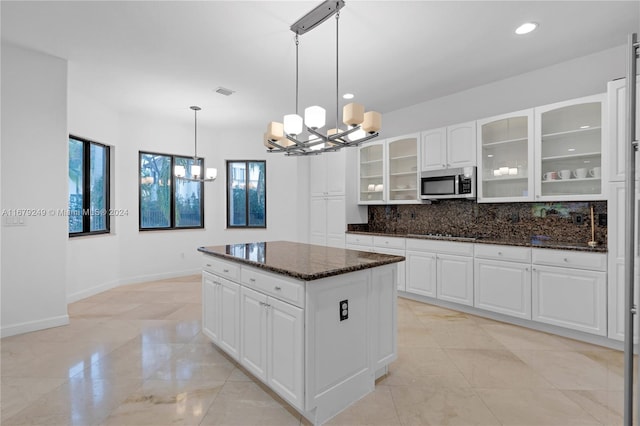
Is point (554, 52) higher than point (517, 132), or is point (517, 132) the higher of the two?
point (554, 52)

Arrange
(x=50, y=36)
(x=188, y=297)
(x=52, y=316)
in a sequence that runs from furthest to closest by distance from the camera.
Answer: (x=188, y=297)
(x=52, y=316)
(x=50, y=36)

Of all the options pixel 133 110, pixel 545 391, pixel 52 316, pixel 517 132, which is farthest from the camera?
pixel 133 110

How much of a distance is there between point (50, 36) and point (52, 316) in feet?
9.17

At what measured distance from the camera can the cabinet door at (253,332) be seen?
2123mm

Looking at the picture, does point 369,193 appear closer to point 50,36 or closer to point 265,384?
point 265,384

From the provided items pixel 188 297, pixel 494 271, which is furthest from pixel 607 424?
pixel 188 297

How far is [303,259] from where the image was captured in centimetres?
230

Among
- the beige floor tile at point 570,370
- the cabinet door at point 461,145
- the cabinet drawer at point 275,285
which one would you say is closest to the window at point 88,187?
the cabinet drawer at point 275,285

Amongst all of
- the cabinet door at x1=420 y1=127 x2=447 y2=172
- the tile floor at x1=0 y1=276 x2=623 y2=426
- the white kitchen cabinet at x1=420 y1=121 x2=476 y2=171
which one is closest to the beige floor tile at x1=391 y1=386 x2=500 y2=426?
the tile floor at x1=0 y1=276 x2=623 y2=426

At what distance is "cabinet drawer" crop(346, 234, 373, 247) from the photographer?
4827 millimetres

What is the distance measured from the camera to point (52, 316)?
3.47m

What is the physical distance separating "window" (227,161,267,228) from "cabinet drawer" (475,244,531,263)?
409 cm

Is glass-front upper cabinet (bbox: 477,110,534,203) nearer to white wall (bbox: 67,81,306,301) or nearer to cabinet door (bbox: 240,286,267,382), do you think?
cabinet door (bbox: 240,286,267,382)

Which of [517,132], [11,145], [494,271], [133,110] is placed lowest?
[494,271]
